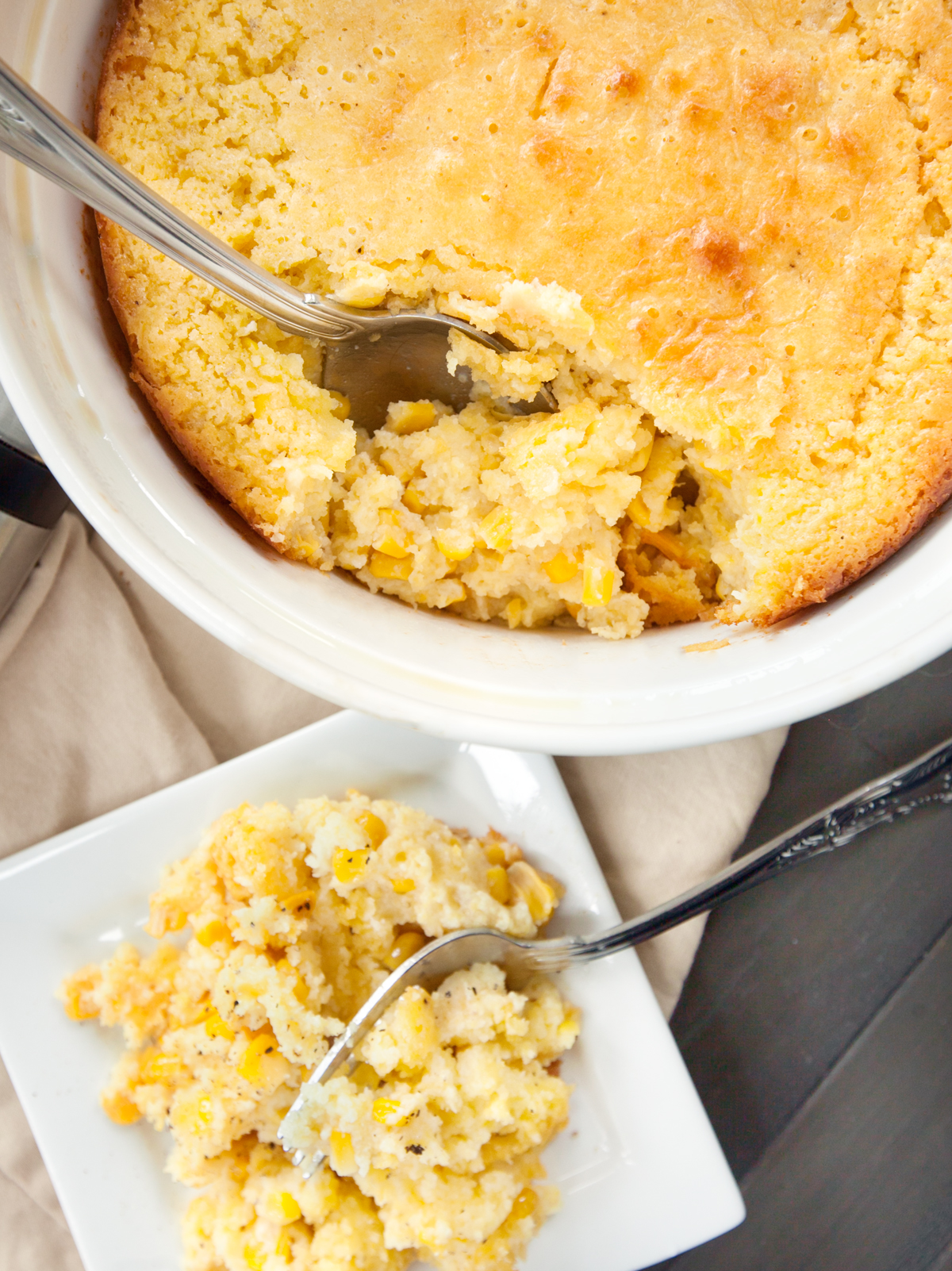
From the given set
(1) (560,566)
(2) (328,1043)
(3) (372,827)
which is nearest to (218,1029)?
(2) (328,1043)

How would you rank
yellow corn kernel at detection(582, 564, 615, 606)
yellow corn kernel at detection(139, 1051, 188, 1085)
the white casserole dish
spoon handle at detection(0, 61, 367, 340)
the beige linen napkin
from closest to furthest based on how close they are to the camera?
1. spoon handle at detection(0, 61, 367, 340)
2. the white casserole dish
3. yellow corn kernel at detection(582, 564, 615, 606)
4. yellow corn kernel at detection(139, 1051, 188, 1085)
5. the beige linen napkin

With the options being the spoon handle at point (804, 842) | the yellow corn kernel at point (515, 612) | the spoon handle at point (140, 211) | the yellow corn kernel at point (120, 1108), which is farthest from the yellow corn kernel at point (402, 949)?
the spoon handle at point (140, 211)

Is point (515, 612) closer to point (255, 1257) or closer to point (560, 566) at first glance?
point (560, 566)

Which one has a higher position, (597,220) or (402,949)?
(597,220)

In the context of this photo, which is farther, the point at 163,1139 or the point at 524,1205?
the point at 163,1139

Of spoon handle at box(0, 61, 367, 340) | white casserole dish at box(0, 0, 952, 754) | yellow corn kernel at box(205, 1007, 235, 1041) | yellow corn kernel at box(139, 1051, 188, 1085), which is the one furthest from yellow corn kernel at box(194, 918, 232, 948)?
spoon handle at box(0, 61, 367, 340)

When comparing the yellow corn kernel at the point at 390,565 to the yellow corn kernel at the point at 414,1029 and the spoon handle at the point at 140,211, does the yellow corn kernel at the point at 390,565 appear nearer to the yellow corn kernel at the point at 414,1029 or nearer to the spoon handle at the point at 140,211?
the spoon handle at the point at 140,211

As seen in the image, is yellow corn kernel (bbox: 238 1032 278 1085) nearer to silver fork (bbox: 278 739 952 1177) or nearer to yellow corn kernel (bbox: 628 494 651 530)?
silver fork (bbox: 278 739 952 1177)
